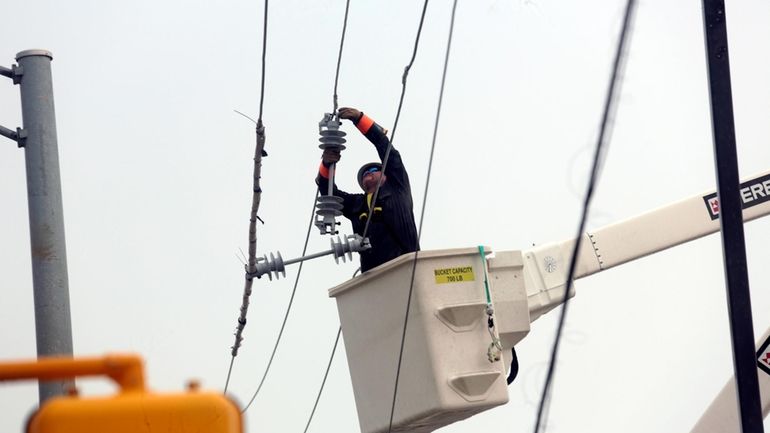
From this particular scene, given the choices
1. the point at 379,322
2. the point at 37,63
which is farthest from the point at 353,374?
the point at 37,63

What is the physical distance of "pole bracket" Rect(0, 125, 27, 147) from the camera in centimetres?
751

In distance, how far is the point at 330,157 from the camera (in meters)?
8.28

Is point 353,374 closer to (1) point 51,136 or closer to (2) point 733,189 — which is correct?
(1) point 51,136

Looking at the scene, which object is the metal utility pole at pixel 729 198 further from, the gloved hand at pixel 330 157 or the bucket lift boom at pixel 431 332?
the gloved hand at pixel 330 157

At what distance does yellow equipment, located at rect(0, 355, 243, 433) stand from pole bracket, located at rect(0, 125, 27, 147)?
221 inches

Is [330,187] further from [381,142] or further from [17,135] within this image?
[17,135]

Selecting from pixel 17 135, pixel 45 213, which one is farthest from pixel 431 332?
pixel 17 135

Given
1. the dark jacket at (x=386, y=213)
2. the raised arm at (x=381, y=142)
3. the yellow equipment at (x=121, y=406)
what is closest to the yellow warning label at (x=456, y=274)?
the dark jacket at (x=386, y=213)

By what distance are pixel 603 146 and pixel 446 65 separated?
2.16 m

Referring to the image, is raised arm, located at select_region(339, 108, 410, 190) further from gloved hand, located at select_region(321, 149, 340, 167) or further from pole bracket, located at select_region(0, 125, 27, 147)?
pole bracket, located at select_region(0, 125, 27, 147)

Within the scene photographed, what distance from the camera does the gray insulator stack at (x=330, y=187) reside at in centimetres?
823

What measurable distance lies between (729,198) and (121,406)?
345cm

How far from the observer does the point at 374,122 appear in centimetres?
848

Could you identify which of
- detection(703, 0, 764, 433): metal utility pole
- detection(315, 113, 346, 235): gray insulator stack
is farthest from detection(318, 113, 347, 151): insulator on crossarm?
detection(703, 0, 764, 433): metal utility pole
